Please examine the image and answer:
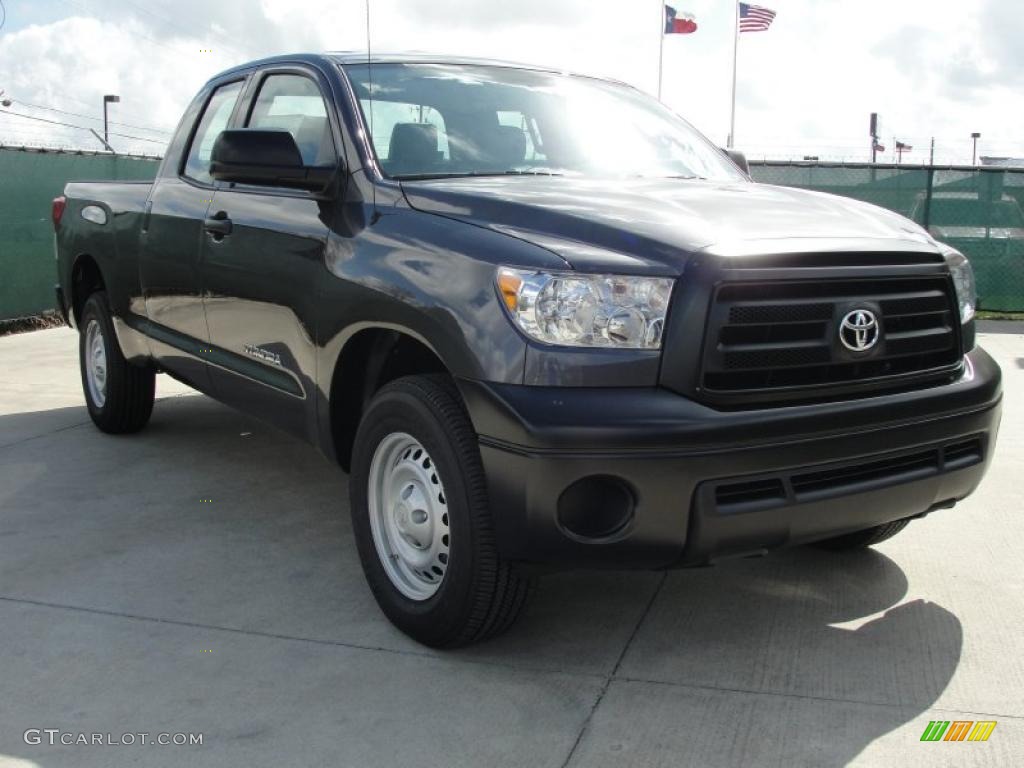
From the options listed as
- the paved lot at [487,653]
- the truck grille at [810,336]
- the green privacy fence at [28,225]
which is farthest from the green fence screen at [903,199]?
the truck grille at [810,336]

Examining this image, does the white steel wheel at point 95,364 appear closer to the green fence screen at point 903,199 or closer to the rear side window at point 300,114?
the rear side window at point 300,114

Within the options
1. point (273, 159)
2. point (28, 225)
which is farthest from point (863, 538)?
point (28, 225)

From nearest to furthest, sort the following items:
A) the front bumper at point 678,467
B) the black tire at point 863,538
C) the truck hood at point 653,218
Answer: the front bumper at point 678,467 → the truck hood at point 653,218 → the black tire at point 863,538

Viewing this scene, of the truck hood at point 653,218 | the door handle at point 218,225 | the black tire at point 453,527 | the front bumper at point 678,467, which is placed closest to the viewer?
the front bumper at point 678,467

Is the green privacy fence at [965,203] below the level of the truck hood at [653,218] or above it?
below

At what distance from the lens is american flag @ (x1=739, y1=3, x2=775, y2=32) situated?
2902cm

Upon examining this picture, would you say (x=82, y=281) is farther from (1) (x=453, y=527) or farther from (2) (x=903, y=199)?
(2) (x=903, y=199)

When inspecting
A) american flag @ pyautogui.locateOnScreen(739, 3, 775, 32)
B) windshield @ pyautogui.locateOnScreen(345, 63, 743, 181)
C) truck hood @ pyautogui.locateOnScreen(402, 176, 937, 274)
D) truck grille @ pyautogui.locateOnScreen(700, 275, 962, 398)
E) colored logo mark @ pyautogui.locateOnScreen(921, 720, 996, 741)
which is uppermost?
american flag @ pyautogui.locateOnScreen(739, 3, 775, 32)

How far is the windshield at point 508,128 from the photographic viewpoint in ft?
13.6

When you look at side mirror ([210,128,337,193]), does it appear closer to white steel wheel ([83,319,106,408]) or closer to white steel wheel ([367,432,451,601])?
white steel wheel ([367,432,451,601])

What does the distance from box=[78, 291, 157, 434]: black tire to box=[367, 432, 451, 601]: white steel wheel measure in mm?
2837

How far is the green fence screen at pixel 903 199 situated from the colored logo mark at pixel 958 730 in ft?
33.4

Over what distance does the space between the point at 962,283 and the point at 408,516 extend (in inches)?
75.9

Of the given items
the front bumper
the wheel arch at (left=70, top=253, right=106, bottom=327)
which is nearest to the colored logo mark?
the front bumper
